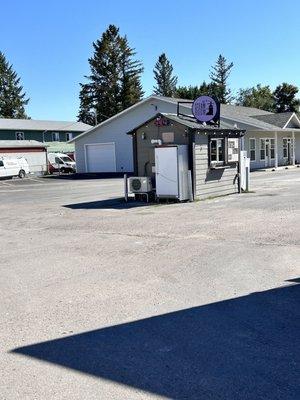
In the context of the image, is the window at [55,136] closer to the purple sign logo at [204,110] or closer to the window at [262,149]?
the window at [262,149]

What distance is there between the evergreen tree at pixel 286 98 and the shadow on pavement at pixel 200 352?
7895 centimetres

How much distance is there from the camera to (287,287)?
237 inches

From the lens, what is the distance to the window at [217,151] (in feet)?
56.7

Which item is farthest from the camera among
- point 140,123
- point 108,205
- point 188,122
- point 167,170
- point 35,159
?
point 35,159

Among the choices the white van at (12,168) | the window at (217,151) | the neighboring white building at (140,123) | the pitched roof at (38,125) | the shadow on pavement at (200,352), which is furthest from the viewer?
the pitched roof at (38,125)

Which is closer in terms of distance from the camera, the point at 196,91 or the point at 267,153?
the point at 267,153

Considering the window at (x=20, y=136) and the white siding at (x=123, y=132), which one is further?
the window at (x=20, y=136)

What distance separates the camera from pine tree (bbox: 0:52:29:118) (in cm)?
8394

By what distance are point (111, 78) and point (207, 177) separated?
63761 millimetres

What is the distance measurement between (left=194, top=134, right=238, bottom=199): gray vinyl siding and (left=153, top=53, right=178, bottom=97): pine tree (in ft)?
240

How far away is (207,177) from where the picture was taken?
17047 millimetres

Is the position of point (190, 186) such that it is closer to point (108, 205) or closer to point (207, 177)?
point (207, 177)

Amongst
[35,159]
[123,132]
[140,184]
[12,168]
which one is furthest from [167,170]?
[35,159]

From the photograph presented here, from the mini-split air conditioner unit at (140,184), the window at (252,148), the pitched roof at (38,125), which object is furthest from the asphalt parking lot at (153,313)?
the pitched roof at (38,125)
